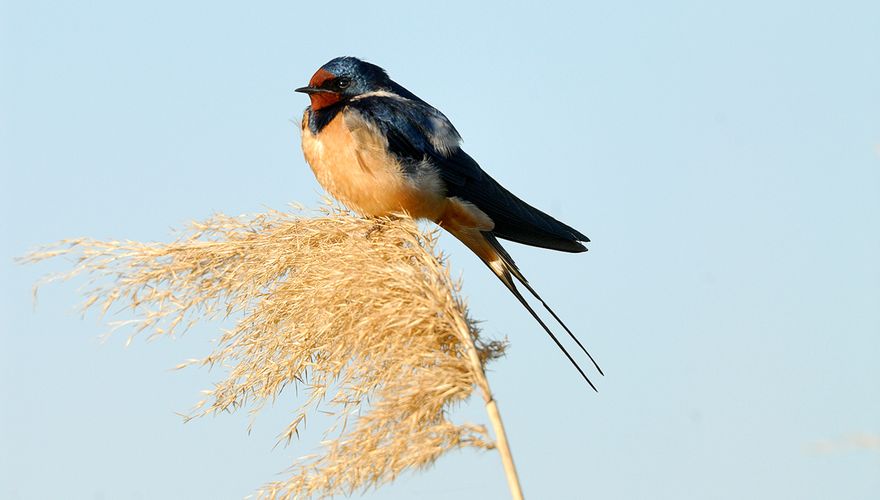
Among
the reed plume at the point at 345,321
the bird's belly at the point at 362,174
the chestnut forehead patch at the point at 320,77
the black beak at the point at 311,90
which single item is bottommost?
the reed plume at the point at 345,321

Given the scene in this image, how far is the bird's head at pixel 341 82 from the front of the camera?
4148 mm

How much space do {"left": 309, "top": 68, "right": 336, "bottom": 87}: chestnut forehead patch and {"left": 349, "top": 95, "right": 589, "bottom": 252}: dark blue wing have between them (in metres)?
0.20

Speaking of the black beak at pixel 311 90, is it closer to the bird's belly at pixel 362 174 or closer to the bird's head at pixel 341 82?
the bird's head at pixel 341 82

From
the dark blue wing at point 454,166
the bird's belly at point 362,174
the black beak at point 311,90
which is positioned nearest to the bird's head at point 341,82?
the black beak at point 311,90

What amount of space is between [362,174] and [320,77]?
587mm

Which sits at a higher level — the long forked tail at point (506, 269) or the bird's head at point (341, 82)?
the bird's head at point (341, 82)

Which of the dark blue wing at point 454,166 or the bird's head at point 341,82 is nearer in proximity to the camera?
the dark blue wing at point 454,166

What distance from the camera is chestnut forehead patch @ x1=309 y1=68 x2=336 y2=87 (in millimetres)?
4160

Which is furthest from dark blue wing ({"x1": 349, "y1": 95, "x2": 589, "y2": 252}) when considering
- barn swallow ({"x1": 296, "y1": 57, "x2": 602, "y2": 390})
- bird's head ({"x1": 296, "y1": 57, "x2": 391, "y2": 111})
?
bird's head ({"x1": 296, "y1": 57, "x2": 391, "y2": 111})

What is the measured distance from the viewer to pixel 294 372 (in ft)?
7.76

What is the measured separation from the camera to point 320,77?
13.6ft

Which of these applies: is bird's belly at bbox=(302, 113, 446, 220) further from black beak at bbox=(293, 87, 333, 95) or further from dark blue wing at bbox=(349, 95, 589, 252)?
black beak at bbox=(293, 87, 333, 95)

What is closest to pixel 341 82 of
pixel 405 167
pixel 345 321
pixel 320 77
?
pixel 320 77

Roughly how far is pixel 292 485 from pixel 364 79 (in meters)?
2.51
